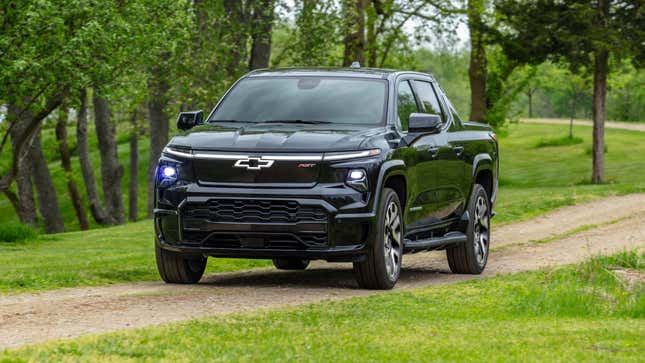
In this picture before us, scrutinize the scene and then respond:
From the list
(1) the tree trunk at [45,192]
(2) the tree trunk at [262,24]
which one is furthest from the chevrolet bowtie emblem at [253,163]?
(1) the tree trunk at [45,192]

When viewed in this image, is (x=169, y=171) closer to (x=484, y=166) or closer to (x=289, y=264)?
(x=289, y=264)

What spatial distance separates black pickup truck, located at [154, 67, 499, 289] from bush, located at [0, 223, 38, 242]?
446 inches

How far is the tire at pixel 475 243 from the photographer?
13258mm

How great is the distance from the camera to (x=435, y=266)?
14828mm

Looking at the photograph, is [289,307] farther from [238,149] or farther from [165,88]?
[165,88]

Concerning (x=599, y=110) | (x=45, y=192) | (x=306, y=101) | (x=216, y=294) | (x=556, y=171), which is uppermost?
(x=306, y=101)

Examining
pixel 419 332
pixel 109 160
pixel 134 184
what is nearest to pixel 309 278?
pixel 419 332

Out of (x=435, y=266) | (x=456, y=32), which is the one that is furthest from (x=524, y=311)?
(x=456, y=32)

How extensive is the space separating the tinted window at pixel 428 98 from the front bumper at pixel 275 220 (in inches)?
100

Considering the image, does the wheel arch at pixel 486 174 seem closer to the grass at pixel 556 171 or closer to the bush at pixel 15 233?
the grass at pixel 556 171

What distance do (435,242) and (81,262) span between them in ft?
17.4

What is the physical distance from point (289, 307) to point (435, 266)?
5.67m

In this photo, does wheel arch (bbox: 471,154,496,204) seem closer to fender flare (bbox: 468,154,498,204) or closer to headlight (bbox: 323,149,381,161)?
fender flare (bbox: 468,154,498,204)

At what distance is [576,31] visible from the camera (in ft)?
120
